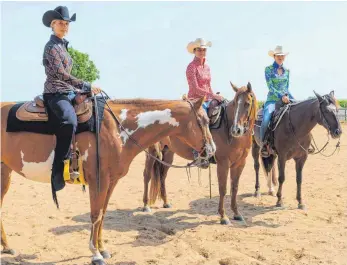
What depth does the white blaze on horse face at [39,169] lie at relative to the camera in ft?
16.8

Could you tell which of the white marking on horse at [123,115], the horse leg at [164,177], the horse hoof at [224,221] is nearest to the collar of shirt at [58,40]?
the white marking on horse at [123,115]

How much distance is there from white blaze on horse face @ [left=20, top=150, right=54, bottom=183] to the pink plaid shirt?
3.49 metres

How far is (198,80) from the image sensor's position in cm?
793

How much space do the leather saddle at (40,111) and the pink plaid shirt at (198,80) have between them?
2.99 m

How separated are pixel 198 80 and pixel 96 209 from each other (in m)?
3.74

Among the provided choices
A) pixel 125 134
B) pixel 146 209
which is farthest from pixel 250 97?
pixel 146 209

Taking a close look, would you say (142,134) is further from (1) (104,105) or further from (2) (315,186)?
(2) (315,186)

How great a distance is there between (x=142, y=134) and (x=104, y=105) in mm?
633

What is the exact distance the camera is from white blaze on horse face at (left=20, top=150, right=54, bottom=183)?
5133mm

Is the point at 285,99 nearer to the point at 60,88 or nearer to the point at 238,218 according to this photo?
the point at 238,218

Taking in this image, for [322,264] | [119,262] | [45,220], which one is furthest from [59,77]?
[322,264]

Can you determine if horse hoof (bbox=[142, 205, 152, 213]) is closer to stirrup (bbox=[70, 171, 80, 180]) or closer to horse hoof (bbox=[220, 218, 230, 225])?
horse hoof (bbox=[220, 218, 230, 225])

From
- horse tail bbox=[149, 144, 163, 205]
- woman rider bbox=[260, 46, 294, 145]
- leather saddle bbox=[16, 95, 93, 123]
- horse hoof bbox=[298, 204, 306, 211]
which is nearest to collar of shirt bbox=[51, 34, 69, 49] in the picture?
leather saddle bbox=[16, 95, 93, 123]

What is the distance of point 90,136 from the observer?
506 centimetres
